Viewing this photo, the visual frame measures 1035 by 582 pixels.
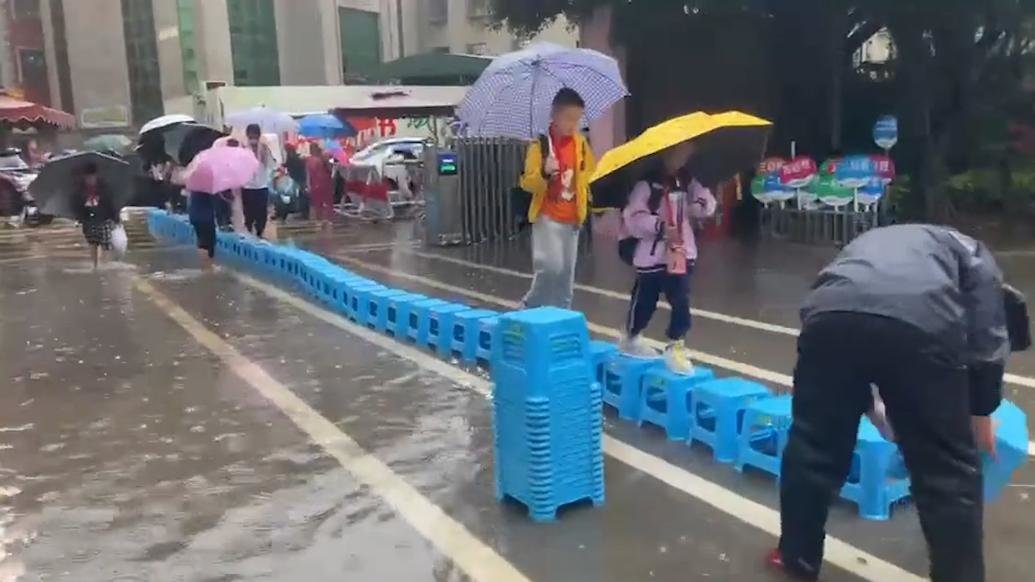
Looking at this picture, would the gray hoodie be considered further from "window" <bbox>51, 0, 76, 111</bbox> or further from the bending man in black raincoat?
"window" <bbox>51, 0, 76, 111</bbox>

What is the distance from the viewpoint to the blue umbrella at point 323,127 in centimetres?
2314

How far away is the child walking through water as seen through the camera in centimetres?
624

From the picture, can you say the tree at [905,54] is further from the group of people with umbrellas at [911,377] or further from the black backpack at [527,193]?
the group of people with umbrellas at [911,377]

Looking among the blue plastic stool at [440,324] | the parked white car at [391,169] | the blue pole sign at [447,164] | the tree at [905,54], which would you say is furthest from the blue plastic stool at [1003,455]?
the parked white car at [391,169]

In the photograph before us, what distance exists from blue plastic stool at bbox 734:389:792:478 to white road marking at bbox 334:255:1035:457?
0.16 meters

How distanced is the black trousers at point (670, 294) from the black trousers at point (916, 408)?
2717 mm

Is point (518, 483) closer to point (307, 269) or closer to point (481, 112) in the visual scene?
point (481, 112)

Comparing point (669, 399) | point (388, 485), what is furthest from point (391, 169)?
point (388, 485)

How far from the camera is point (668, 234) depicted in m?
6.27

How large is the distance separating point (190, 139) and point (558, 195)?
12034 mm

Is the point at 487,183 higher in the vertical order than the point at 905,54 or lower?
lower

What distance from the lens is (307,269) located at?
10805 millimetres

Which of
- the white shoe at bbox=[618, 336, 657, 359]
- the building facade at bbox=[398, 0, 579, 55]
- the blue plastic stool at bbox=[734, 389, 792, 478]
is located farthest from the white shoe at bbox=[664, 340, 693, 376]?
the building facade at bbox=[398, 0, 579, 55]

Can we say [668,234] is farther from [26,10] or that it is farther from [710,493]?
[26,10]
